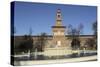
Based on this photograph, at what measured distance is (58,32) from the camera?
12.3 ft

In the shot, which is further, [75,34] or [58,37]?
[75,34]

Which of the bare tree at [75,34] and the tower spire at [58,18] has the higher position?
the tower spire at [58,18]

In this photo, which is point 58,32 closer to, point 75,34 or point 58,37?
point 58,37

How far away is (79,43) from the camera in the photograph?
12.9 ft

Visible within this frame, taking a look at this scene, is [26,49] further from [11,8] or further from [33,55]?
[11,8]

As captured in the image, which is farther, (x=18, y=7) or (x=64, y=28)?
(x=64, y=28)

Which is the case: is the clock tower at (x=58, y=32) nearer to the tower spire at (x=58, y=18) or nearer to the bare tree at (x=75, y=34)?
the tower spire at (x=58, y=18)

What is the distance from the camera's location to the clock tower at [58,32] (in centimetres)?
374

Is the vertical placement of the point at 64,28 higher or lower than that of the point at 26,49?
higher

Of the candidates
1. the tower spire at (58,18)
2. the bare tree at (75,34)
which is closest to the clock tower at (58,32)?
the tower spire at (58,18)

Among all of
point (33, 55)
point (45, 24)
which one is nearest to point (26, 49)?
point (33, 55)

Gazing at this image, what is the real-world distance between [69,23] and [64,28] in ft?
0.43

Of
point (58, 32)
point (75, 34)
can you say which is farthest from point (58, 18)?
point (75, 34)

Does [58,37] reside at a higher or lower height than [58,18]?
lower
